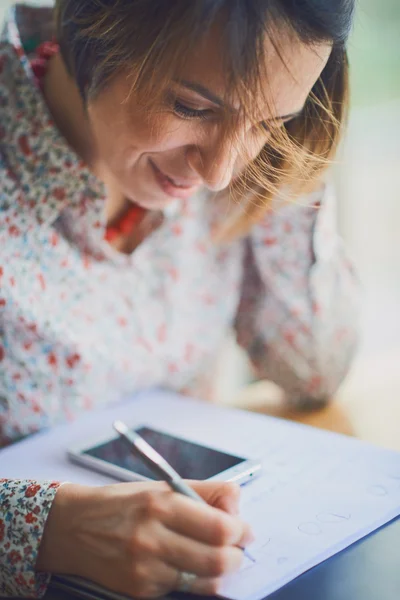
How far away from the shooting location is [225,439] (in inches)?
31.4

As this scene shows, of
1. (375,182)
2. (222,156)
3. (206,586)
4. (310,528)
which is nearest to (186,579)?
(206,586)

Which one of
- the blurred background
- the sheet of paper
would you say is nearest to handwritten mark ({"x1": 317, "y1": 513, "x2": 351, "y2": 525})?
the sheet of paper

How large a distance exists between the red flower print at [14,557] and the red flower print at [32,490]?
45 millimetres

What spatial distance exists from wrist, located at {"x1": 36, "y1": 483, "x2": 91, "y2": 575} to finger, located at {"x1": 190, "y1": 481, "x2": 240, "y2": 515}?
9 centimetres

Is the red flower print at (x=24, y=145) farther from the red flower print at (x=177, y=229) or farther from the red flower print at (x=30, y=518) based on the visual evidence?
the red flower print at (x=30, y=518)

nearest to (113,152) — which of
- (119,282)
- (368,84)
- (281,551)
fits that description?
(119,282)

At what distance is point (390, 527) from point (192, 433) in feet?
0.92

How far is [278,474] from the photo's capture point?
70 cm

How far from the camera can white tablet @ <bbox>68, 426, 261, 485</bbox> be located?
693mm

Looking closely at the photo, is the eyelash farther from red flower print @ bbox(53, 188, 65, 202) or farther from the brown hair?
red flower print @ bbox(53, 188, 65, 202)

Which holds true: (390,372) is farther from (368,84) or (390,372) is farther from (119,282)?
(368,84)

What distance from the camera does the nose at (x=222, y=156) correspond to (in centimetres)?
66

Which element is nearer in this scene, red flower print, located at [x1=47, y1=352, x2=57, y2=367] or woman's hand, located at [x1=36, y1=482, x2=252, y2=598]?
woman's hand, located at [x1=36, y1=482, x2=252, y2=598]

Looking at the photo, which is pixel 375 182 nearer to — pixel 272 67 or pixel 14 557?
pixel 272 67
